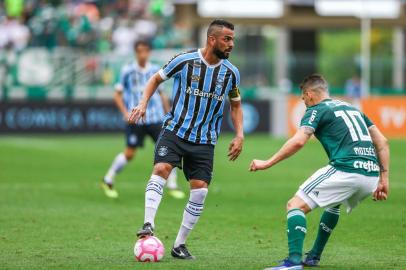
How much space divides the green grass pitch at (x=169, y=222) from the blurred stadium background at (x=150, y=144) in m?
0.02

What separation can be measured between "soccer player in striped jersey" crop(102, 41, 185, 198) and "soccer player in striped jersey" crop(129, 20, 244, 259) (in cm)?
567

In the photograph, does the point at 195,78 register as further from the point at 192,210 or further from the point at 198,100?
the point at 192,210

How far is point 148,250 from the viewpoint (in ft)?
29.5

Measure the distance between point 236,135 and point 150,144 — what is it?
2046 cm

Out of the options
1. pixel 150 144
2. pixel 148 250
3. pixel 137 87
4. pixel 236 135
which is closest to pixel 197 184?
pixel 236 135

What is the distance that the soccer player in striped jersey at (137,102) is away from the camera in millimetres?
15383

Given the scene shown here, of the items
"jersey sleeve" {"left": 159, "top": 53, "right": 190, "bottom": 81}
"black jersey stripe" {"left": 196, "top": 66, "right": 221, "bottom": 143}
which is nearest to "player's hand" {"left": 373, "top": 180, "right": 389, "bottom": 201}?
"black jersey stripe" {"left": 196, "top": 66, "right": 221, "bottom": 143}

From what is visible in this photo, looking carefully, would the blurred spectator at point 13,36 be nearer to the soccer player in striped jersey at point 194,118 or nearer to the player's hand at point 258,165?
the soccer player in striped jersey at point 194,118

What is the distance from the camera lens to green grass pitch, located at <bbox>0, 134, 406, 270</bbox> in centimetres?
928

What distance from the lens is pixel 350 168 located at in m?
8.38

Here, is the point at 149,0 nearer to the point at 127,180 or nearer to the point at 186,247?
the point at 127,180

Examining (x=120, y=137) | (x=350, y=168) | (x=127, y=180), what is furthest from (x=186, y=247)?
(x=120, y=137)

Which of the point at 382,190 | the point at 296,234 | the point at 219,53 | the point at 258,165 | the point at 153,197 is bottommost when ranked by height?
the point at 296,234

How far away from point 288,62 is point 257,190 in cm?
2388
